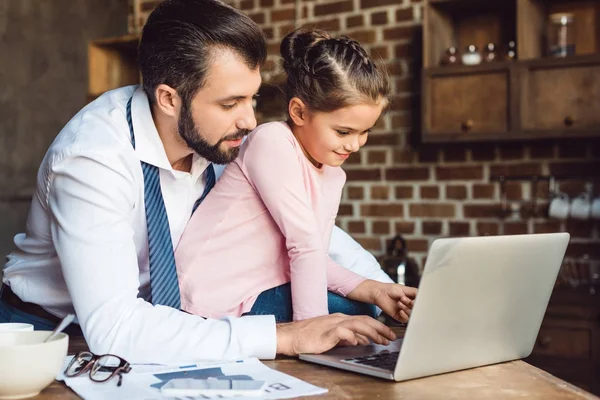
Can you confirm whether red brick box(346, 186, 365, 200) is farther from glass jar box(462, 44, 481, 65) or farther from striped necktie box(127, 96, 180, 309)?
striped necktie box(127, 96, 180, 309)

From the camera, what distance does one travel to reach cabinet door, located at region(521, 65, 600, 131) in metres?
2.95

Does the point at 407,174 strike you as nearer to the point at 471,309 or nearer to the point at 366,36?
the point at 366,36

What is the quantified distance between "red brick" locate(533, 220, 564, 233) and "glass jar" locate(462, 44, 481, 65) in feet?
2.41

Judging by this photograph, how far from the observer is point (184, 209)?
69.2 inches

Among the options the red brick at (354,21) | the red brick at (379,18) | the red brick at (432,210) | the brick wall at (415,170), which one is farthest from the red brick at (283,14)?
the red brick at (432,210)

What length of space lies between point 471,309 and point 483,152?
7.53ft

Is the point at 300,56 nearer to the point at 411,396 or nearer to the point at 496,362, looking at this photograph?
the point at 496,362

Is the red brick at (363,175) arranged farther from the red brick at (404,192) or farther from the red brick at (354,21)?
the red brick at (354,21)

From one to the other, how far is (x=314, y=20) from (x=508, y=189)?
1.23 m

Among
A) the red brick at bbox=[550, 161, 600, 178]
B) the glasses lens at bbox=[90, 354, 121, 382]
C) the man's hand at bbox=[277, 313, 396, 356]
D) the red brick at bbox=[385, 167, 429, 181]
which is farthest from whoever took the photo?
the red brick at bbox=[385, 167, 429, 181]

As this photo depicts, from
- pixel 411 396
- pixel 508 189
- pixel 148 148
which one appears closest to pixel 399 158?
pixel 508 189

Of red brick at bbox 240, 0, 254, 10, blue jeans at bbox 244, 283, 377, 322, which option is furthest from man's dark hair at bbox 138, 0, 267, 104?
red brick at bbox 240, 0, 254, 10

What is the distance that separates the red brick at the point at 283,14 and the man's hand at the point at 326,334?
268 centimetres

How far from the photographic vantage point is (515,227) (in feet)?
10.8
